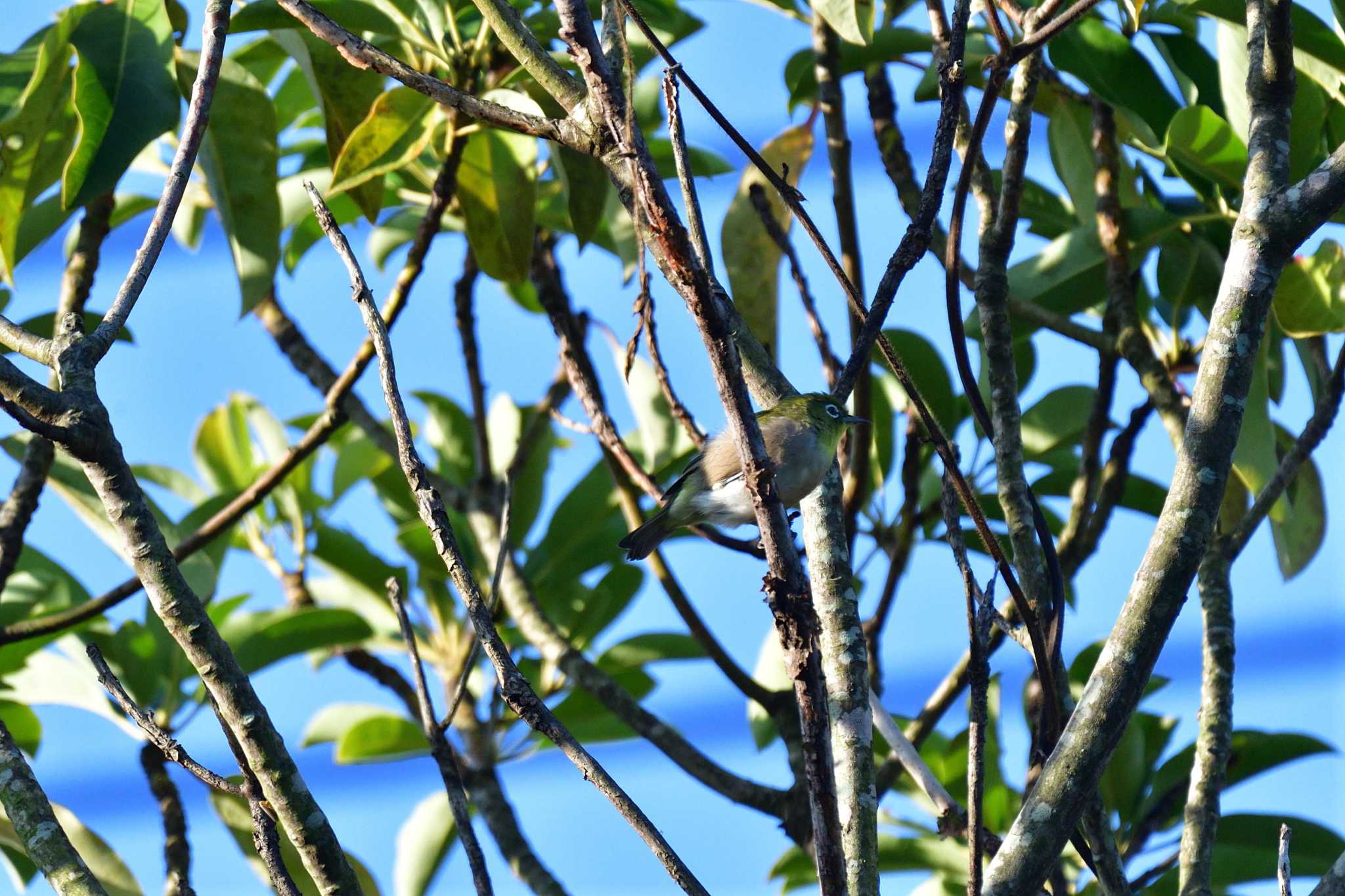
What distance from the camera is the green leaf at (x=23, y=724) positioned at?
Result: 2.96 meters

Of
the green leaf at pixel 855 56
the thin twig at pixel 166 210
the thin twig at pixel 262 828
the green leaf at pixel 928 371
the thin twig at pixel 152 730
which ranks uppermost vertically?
the green leaf at pixel 855 56

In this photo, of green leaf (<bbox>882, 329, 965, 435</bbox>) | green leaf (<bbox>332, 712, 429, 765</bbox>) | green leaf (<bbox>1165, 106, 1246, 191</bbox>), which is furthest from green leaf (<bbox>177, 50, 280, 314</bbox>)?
green leaf (<bbox>1165, 106, 1246, 191</bbox>)

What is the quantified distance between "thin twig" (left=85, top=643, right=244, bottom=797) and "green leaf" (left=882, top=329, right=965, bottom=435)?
6.45ft

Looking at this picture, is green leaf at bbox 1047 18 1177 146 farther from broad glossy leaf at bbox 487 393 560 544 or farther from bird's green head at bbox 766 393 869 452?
broad glossy leaf at bbox 487 393 560 544

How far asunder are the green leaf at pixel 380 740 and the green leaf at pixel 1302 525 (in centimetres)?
199

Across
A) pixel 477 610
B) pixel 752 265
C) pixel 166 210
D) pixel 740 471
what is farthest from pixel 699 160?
pixel 477 610

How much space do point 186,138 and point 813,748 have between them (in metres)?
1.02

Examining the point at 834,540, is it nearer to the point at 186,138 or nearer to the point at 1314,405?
the point at 186,138

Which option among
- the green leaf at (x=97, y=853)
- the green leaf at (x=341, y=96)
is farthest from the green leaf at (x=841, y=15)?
the green leaf at (x=97, y=853)

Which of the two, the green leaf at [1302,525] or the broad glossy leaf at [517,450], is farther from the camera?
the broad glossy leaf at [517,450]

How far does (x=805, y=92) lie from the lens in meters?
3.06

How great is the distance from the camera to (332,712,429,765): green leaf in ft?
10.7

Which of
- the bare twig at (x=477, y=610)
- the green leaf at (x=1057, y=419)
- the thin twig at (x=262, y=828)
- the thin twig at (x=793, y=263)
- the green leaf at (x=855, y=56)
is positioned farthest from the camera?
the green leaf at (x=1057, y=419)

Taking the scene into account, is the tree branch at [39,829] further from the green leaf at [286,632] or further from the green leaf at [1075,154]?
the green leaf at [1075,154]
